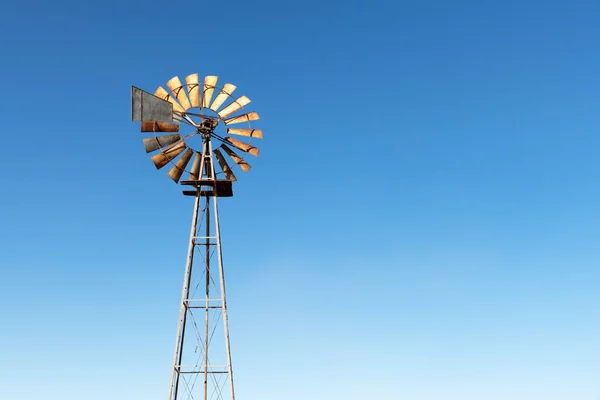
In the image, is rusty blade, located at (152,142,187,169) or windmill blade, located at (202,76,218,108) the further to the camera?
windmill blade, located at (202,76,218,108)

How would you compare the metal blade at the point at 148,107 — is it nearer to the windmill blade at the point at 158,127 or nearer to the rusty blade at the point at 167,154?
the windmill blade at the point at 158,127

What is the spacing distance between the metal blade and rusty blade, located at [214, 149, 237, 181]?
8.20ft

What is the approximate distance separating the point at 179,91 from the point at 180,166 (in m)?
2.77

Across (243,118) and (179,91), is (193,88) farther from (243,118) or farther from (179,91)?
(243,118)

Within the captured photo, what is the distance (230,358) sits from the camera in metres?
26.8

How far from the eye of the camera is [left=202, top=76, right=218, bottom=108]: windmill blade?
28.5 m

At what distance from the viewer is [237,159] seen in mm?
28734

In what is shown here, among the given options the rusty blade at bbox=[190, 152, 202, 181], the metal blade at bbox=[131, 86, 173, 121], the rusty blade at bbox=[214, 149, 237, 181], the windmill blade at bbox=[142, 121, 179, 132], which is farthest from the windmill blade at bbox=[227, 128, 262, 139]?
the metal blade at bbox=[131, 86, 173, 121]

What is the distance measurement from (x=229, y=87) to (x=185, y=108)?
182 centimetres

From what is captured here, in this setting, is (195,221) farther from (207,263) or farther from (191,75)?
(191,75)

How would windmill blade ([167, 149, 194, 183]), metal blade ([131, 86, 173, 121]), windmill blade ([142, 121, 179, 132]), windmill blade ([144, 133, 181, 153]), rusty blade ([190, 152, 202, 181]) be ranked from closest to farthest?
metal blade ([131, 86, 173, 121]) < windmill blade ([142, 121, 179, 132]) < windmill blade ([144, 133, 181, 153]) < windmill blade ([167, 149, 194, 183]) < rusty blade ([190, 152, 202, 181])

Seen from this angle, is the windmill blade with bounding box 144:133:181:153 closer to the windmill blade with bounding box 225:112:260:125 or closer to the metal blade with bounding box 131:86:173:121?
the metal blade with bounding box 131:86:173:121

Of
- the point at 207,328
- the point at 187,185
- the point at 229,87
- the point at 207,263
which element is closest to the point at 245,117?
the point at 229,87

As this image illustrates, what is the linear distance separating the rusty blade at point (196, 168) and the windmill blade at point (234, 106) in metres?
1.80
